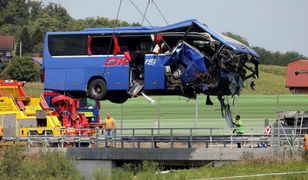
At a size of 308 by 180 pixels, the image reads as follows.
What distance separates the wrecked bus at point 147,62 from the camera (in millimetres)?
35219

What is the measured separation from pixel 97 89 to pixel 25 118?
909 centimetres

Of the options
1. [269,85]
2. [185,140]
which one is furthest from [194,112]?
[185,140]

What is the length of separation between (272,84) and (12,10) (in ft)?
318

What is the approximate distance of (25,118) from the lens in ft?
150

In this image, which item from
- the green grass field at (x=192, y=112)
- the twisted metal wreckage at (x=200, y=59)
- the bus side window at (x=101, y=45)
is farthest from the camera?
the green grass field at (x=192, y=112)

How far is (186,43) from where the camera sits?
116ft

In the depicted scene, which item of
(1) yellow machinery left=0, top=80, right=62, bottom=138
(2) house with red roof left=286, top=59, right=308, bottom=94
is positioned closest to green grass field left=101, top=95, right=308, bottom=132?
(2) house with red roof left=286, top=59, right=308, bottom=94

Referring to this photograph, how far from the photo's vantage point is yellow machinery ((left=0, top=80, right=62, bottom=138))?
1773 inches

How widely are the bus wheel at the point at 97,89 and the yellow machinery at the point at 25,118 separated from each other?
22.3 ft

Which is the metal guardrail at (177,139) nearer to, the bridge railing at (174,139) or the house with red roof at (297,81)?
the bridge railing at (174,139)

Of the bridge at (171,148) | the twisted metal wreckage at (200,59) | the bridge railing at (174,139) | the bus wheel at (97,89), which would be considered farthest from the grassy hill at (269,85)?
the twisted metal wreckage at (200,59)

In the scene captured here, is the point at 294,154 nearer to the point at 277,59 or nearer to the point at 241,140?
Result: the point at 241,140

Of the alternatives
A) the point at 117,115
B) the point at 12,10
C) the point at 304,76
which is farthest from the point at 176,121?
the point at 12,10

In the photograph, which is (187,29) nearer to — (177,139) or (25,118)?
(177,139)
